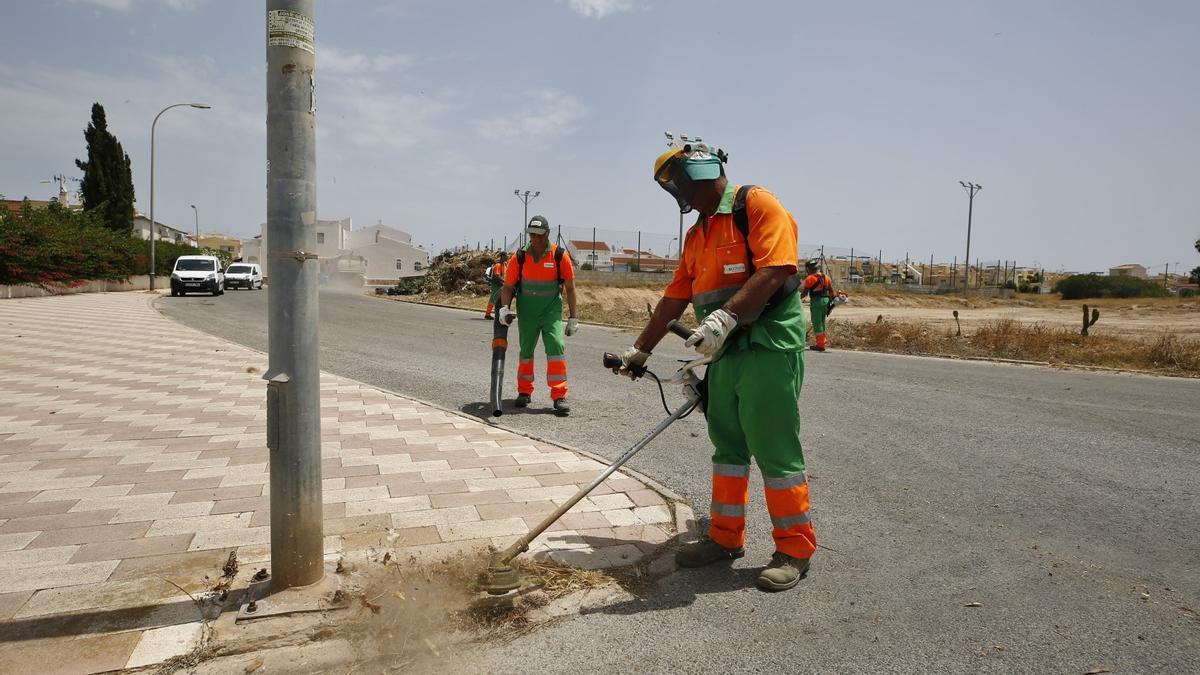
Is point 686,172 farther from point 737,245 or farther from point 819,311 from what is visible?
point 819,311

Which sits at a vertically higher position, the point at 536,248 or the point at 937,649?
the point at 536,248

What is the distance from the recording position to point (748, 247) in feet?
10.4

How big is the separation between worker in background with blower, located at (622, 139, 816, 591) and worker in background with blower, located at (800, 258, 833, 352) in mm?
9498

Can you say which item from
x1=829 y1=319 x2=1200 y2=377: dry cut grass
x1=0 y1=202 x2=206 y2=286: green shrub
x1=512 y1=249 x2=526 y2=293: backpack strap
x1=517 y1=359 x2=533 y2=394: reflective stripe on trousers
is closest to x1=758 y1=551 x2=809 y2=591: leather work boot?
x1=517 y1=359 x2=533 y2=394: reflective stripe on trousers

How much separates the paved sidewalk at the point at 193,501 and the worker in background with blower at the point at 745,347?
58cm

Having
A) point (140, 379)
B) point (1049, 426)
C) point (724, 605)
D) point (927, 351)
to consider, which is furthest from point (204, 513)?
point (927, 351)

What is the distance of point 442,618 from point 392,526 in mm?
1019

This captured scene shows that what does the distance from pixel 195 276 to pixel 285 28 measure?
29.3 m

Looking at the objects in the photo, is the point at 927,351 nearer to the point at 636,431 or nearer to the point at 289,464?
the point at 636,431

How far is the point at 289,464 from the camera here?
278cm

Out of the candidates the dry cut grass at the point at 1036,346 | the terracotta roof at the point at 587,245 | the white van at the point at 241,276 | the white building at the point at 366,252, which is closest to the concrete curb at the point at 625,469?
the dry cut grass at the point at 1036,346

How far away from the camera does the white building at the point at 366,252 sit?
226 ft

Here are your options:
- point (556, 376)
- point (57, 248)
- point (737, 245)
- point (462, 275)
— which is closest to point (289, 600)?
point (737, 245)

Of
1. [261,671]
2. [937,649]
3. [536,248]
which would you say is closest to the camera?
[261,671]
